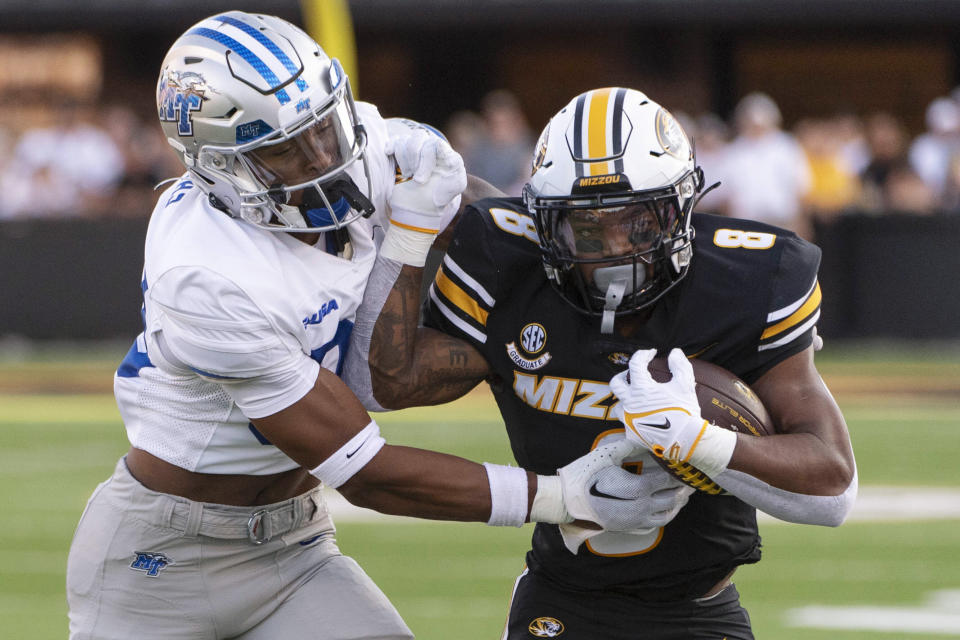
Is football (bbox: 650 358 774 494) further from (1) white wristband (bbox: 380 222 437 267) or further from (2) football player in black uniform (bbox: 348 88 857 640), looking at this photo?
(1) white wristband (bbox: 380 222 437 267)

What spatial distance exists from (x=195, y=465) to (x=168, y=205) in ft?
1.99

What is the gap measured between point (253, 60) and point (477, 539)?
380 cm

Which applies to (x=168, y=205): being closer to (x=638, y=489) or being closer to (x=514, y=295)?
(x=514, y=295)

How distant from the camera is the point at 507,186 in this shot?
12586 millimetres

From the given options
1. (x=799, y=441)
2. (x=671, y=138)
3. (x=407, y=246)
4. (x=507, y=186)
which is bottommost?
(x=507, y=186)

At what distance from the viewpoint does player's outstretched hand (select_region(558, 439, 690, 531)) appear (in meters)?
3.08

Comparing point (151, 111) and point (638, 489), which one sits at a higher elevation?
point (638, 489)

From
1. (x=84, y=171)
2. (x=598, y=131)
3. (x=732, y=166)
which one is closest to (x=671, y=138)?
(x=598, y=131)

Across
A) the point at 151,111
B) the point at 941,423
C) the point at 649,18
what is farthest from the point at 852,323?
the point at 151,111

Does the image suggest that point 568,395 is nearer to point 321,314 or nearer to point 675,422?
point 675,422

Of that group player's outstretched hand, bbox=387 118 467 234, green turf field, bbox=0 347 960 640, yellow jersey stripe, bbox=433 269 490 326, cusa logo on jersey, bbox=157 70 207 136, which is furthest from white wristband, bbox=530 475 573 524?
green turf field, bbox=0 347 960 640

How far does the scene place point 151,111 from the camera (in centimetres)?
1712

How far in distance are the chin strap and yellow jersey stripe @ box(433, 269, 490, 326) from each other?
299mm

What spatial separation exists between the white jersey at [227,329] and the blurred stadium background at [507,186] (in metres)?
2.11
